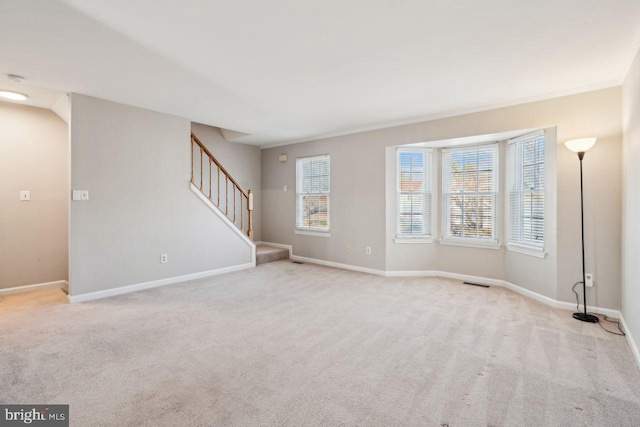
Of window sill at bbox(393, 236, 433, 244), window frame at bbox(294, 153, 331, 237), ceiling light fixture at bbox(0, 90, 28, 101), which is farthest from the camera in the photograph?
window frame at bbox(294, 153, 331, 237)

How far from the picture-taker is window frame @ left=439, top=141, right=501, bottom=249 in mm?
4582

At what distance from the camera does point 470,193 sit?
482 centimetres

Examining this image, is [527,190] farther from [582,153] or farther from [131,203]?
[131,203]

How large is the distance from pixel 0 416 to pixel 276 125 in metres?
4.46

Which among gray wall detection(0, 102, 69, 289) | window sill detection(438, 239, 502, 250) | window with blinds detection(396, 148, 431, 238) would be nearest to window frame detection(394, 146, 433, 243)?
window with blinds detection(396, 148, 431, 238)

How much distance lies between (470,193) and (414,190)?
84cm

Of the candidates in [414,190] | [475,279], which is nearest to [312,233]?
[414,190]

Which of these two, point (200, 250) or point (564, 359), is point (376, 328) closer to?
point (564, 359)

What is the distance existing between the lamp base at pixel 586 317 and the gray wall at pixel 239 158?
18.8ft

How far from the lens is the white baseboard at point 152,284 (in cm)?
386

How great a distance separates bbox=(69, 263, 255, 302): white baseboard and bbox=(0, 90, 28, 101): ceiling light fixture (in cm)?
253

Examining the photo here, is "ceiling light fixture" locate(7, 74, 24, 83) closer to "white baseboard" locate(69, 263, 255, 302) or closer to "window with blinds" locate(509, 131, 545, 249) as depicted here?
"white baseboard" locate(69, 263, 255, 302)

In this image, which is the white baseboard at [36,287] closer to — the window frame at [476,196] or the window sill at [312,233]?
the window sill at [312,233]

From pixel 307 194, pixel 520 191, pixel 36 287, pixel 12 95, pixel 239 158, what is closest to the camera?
pixel 12 95
